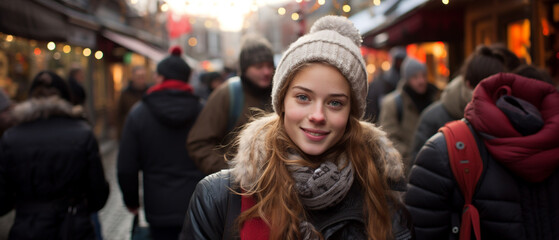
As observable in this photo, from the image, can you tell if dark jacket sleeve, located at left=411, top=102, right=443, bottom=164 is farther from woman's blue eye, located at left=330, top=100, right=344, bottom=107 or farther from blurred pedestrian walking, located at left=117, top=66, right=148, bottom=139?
blurred pedestrian walking, located at left=117, top=66, right=148, bottom=139

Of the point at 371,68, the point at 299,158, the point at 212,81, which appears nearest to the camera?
the point at 299,158

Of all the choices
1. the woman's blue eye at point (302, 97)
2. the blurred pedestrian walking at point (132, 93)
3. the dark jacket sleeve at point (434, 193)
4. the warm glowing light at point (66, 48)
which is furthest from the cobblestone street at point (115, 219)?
the woman's blue eye at point (302, 97)

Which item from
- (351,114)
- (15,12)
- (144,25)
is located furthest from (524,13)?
(144,25)

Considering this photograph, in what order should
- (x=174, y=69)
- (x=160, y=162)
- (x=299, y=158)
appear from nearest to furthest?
(x=299, y=158) < (x=160, y=162) < (x=174, y=69)

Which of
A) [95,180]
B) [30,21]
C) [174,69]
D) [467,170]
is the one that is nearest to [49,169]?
[95,180]

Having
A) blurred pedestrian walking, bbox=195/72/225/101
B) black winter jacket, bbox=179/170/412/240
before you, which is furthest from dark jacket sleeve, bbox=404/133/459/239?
blurred pedestrian walking, bbox=195/72/225/101

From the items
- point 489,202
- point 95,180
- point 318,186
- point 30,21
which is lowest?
point 95,180

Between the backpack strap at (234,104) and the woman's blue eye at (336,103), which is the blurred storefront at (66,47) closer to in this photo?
the backpack strap at (234,104)

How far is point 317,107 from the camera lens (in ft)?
6.48

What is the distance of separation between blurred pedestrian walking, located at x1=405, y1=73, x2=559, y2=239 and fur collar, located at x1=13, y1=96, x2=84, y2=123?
2.65 meters

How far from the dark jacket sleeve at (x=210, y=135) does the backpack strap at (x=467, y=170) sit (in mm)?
1657

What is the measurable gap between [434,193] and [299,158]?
98 cm

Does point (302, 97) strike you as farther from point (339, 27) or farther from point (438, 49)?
point (438, 49)

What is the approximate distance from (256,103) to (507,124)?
5.95ft
